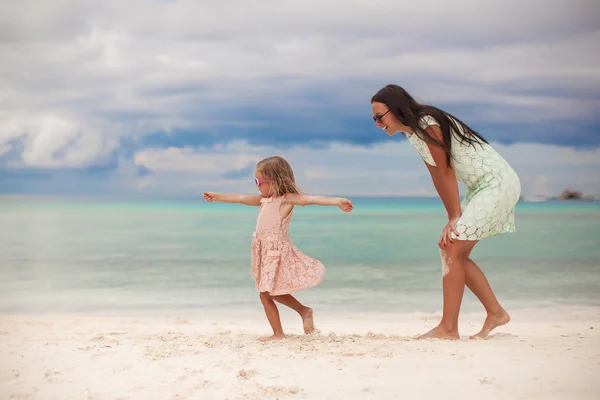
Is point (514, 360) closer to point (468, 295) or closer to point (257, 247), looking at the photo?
point (257, 247)

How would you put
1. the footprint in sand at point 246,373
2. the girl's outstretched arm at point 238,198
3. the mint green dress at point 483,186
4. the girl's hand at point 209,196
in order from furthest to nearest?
1. the girl's hand at point 209,196
2. the girl's outstretched arm at point 238,198
3. the mint green dress at point 483,186
4. the footprint in sand at point 246,373

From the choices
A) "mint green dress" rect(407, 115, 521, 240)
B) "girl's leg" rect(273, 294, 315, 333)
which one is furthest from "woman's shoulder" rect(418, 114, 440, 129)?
"girl's leg" rect(273, 294, 315, 333)

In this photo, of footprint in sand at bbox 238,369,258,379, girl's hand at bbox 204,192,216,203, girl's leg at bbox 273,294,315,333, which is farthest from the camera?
girl's hand at bbox 204,192,216,203

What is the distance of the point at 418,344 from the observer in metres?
3.64

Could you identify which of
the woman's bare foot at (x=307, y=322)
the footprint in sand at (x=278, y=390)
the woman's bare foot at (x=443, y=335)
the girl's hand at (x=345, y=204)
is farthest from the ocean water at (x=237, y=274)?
the footprint in sand at (x=278, y=390)

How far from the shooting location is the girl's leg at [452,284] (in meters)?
3.85

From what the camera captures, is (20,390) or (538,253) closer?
(20,390)

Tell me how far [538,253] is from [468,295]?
631 centimetres

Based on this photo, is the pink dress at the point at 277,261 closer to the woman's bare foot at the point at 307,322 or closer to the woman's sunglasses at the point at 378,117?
the woman's bare foot at the point at 307,322

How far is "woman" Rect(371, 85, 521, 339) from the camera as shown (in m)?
3.75

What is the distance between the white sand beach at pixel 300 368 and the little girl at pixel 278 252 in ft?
0.83

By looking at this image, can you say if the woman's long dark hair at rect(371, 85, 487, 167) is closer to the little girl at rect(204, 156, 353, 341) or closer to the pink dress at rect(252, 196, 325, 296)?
the little girl at rect(204, 156, 353, 341)

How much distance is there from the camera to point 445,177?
12.5ft

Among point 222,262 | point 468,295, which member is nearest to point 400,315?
point 468,295
